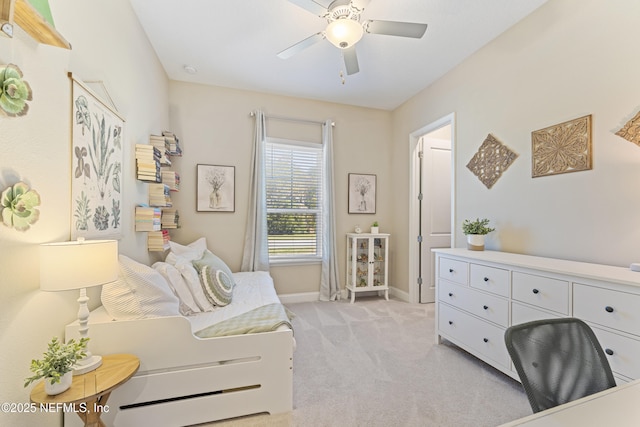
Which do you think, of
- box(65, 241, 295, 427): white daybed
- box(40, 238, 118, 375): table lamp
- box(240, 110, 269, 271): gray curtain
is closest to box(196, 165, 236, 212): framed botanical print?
box(240, 110, 269, 271): gray curtain

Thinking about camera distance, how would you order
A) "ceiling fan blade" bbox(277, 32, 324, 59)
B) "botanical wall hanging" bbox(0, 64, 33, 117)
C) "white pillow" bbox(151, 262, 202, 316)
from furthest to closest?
"ceiling fan blade" bbox(277, 32, 324, 59) < "white pillow" bbox(151, 262, 202, 316) < "botanical wall hanging" bbox(0, 64, 33, 117)

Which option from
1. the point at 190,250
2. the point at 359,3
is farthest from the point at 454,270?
the point at 190,250

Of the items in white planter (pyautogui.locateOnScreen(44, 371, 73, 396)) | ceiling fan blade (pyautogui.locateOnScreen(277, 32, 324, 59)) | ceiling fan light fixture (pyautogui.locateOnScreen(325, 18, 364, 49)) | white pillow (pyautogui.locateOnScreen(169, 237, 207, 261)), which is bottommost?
white planter (pyautogui.locateOnScreen(44, 371, 73, 396))

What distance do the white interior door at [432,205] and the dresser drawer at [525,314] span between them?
6.31 ft

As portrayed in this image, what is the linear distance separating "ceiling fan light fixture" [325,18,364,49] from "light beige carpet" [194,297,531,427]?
2541 mm

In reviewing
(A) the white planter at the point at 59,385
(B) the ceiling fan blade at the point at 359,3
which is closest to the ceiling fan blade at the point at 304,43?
(B) the ceiling fan blade at the point at 359,3

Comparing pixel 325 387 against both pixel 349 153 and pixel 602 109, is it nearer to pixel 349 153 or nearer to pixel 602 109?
pixel 602 109

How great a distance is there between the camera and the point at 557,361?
880 millimetres

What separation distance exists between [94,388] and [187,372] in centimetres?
49

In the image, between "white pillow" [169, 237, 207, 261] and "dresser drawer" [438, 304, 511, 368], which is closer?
"dresser drawer" [438, 304, 511, 368]

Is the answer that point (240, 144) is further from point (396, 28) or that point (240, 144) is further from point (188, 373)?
point (188, 373)

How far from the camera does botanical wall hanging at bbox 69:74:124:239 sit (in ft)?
4.64

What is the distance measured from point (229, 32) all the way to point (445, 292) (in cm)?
314

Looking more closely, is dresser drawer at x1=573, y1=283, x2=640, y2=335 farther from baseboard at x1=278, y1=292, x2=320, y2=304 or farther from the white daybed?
baseboard at x1=278, y1=292, x2=320, y2=304
